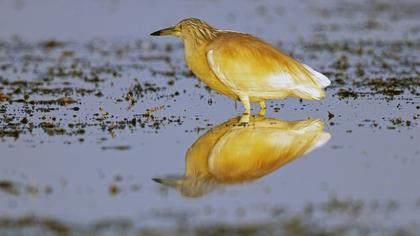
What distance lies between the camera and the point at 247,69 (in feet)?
32.5

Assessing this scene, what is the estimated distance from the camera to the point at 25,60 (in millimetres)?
15422

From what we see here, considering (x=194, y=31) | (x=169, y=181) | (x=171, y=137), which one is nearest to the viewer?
(x=169, y=181)

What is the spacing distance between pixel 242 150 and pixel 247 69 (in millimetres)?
1658

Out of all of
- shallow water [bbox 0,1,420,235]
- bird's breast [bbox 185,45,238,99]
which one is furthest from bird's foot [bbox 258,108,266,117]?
bird's breast [bbox 185,45,238,99]

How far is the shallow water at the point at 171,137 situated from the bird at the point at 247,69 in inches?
16.8

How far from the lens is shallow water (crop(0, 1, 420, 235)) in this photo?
639cm

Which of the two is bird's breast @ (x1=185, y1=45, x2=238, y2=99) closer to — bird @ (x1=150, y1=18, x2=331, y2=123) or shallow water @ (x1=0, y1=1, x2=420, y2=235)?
bird @ (x1=150, y1=18, x2=331, y2=123)

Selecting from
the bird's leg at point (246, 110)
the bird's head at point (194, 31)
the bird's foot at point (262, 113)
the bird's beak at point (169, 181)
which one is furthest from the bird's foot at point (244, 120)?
the bird's beak at point (169, 181)

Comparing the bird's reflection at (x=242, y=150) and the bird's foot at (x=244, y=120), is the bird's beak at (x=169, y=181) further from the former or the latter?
the bird's foot at (x=244, y=120)

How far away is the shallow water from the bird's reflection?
0.36ft

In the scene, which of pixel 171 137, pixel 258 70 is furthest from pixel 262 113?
pixel 171 137

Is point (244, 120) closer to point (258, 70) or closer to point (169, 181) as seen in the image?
point (258, 70)

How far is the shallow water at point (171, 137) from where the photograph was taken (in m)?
6.39

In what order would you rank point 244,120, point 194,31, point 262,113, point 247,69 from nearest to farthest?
point 247,69
point 244,120
point 194,31
point 262,113
